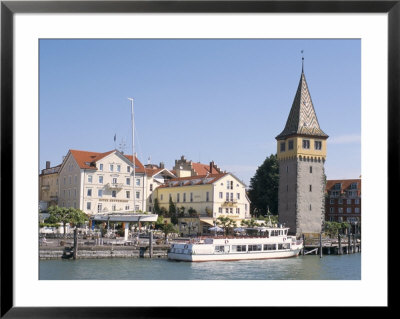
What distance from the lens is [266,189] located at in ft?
95.8

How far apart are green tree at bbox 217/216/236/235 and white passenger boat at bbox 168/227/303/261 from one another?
213 cm

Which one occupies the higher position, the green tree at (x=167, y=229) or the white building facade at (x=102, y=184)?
the white building facade at (x=102, y=184)

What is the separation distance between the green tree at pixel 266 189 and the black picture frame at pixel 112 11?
71.5ft

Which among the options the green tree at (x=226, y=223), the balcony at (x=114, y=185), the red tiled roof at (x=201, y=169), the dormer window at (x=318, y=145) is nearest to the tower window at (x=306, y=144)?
the dormer window at (x=318, y=145)

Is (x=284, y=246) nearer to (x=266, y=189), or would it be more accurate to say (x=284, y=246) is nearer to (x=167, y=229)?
(x=167, y=229)

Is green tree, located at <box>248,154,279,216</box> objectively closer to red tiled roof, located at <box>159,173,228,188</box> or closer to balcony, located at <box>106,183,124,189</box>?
red tiled roof, located at <box>159,173,228,188</box>

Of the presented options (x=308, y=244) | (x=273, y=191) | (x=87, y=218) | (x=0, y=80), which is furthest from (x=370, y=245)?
(x=273, y=191)

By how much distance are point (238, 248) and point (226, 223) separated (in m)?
4.63

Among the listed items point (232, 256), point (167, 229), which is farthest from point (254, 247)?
point (167, 229)

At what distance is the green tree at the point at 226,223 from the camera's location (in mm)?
24856

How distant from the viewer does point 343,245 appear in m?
26.5

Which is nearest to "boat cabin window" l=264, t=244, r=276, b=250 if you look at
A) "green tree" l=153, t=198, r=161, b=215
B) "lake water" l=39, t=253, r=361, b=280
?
"lake water" l=39, t=253, r=361, b=280

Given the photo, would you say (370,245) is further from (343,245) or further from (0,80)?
(343,245)

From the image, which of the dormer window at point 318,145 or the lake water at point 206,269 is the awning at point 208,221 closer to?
the lake water at point 206,269
